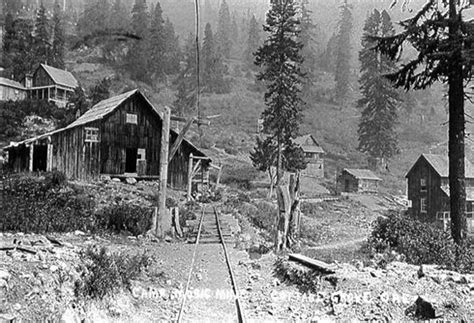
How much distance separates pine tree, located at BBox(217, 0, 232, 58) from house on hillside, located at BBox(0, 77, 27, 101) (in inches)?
3736

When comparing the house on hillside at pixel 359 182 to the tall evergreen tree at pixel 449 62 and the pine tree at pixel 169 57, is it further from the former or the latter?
the tall evergreen tree at pixel 449 62

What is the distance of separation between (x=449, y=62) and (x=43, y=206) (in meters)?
12.6

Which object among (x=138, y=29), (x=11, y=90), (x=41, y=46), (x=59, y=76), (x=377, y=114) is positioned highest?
(x=377, y=114)

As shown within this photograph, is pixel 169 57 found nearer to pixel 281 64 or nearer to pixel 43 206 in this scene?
pixel 281 64

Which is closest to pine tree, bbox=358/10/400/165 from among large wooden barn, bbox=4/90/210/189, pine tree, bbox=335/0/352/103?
large wooden barn, bbox=4/90/210/189

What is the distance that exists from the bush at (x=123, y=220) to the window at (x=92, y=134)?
26.4 ft

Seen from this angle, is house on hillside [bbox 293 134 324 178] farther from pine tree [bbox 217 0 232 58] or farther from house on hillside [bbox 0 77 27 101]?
house on hillside [bbox 0 77 27 101]

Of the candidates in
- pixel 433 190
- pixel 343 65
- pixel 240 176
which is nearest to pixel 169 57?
pixel 240 176

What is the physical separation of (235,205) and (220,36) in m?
91.0

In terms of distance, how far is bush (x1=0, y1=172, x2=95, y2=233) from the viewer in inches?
464

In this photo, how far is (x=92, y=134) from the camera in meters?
22.3

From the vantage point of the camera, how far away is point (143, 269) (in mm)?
9125

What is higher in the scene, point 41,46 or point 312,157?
point 41,46

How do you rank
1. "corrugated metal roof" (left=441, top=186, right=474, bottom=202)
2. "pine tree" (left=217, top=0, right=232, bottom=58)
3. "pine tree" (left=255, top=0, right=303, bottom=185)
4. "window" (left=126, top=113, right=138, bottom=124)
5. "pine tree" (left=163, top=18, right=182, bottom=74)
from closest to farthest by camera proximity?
1. "window" (left=126, top=113, right=138, bottom=124)
2. "pine tree" (left=255, top=0, right=303, bottom=185)
3. "corrugated metal roof" (left=441, top=186, right=474, bottom=202)
4. "pine tree" (left=163, top=18, right=182, bottom=74)
5. "pine tree" (left=217, top=0, right=232, bottom=58)
